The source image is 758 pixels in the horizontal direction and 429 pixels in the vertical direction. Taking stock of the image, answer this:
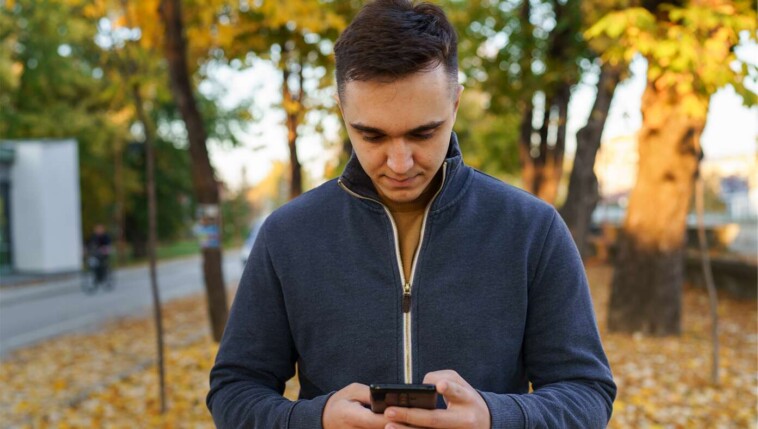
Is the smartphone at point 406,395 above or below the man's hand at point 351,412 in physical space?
above

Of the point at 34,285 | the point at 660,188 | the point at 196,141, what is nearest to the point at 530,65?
the point at 660,188

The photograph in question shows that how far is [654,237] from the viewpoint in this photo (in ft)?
29.9

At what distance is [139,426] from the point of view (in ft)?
20.9

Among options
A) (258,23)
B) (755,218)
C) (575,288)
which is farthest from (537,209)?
(755,218)

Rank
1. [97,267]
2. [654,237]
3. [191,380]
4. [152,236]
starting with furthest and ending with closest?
1. [97,267]
2. [654,237]
3. [191,380]
4. [152,236]

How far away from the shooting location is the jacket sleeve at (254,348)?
1.76 m

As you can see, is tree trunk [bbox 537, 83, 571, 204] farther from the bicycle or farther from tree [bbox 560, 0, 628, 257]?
the bicycle

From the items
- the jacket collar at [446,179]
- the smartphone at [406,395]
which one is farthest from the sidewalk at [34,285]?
the smartphone at [406,395]

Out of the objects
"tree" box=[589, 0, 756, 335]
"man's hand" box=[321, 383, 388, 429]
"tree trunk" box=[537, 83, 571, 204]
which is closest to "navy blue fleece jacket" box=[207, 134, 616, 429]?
"man's hand" box=[321, 383, 388, 429]

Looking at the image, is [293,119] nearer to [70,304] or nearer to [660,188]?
[660,188]

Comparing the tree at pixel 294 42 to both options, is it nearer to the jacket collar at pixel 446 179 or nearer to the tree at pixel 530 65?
the tree at pixel 530 65

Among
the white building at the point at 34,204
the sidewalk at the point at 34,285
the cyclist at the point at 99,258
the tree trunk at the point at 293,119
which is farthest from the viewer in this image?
the white building at the point at 34,204

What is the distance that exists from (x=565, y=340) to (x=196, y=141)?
7444 millimetres

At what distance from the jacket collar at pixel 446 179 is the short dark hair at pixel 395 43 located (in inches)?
8.4
